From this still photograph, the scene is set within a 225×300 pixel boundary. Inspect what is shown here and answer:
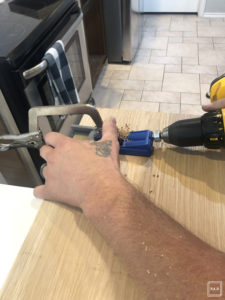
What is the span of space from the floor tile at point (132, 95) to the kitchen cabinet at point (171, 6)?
1570 mm

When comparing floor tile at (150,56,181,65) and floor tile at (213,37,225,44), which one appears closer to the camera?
floor tile at (150,56,181,65)

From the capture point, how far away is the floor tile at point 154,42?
2.40m

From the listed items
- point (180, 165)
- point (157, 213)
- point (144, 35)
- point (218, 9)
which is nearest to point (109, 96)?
point (144, 35)

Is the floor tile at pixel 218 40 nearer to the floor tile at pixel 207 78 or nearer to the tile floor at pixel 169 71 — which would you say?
the tile floor at pixel 169 71

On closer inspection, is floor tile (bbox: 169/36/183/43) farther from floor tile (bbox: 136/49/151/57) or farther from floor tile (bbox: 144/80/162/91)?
floor tile (bbox: 144/80/162/91)

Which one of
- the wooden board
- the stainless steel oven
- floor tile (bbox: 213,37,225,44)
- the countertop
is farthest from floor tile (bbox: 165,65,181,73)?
the countertop

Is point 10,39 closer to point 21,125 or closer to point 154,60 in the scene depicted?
point 21,125

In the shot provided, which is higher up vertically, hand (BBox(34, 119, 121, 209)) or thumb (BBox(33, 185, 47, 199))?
hand (BBox(34, 119, 121, 209))

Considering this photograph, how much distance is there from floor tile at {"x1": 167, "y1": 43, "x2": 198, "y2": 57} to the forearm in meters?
2.21

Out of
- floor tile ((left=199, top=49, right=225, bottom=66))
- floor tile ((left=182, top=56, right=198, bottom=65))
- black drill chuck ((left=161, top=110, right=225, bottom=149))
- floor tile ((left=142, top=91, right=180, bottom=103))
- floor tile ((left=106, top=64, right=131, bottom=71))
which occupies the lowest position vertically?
floor tile ((left=142, top=91, right=180, bottom=103))

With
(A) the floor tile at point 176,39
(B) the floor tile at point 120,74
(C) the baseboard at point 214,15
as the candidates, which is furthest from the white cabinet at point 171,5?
(B) the floor tile at point 120,74

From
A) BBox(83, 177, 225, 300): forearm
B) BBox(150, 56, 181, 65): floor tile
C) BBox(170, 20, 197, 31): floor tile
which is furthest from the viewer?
BBox(170, 20, 197, 31): floor tile

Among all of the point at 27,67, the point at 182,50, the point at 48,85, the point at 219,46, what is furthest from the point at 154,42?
the point at 27,67

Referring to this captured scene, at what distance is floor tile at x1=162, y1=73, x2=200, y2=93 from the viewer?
6.30ft
